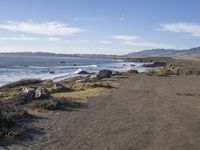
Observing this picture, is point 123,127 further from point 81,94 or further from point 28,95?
point 81,94

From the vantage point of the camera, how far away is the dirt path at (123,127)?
13.8 meters

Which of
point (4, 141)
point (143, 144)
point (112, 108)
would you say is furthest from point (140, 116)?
point (4, 141)

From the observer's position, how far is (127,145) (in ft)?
45.2

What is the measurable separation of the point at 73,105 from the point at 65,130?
6.66 metres

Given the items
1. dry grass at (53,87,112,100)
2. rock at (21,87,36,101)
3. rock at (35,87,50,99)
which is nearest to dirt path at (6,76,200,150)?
dry grass at (53,87,112,100)

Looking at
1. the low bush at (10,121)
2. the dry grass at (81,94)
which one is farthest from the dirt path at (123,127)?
the dry grass at (81,94)

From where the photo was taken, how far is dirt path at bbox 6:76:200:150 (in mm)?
13805

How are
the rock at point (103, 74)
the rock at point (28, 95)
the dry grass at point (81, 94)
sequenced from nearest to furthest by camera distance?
the rock at point (28, 95), the dry grass at point (81, 94), the rock at point (103, 74)

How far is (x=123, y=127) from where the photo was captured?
16859 mm

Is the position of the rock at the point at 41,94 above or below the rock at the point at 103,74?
above

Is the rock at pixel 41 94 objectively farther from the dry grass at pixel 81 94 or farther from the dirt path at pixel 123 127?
the dirt path at pixel 123 127

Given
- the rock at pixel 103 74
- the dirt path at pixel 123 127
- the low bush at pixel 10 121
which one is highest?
the low bush at pixel 10 121

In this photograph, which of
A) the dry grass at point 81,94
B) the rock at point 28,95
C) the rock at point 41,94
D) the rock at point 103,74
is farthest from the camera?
the rock at point 103,74

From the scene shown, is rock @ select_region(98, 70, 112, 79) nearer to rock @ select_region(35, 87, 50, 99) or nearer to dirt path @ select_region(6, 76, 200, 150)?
dirt path @ select_region(6, 76, 200, 150)
